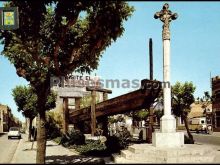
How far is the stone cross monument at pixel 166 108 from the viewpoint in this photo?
1748 centimetres

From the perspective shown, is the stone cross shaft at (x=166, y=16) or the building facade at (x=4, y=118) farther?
the building facade at (x=4, y=118)

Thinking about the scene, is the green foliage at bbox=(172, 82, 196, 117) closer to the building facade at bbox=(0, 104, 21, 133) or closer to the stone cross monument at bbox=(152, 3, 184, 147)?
the stone cross monument at bbox=(152, 3, 184, 147)

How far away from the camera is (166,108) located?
60.1ft

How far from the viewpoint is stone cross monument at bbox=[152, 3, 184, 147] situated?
1748 centimetres

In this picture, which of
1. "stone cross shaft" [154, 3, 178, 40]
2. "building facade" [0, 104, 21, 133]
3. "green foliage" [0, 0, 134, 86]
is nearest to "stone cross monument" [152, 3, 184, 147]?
"stone cross shaft" [154, 3, 178, 40]

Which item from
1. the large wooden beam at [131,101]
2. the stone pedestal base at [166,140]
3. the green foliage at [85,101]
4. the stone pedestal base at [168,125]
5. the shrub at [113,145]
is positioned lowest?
the shrub at [113,145]

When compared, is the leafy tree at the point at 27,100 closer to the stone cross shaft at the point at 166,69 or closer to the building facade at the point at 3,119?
the stone cross shaft at the point at 166,69

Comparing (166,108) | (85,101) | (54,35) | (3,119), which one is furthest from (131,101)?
(3,119)

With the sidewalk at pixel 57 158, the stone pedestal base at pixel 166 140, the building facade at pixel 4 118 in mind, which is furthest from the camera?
the building facade at pixel 4 118

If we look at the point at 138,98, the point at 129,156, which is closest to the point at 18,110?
the point at 138,98

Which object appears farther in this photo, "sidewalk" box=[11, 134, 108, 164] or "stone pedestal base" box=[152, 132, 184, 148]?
"stone pedestal base" box=[152, 132, 184, 148]

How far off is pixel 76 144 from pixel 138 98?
8.63 metres

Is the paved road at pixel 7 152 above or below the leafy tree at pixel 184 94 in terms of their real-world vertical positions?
below

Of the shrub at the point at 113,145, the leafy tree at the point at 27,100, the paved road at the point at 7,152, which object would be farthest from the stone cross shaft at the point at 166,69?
the leafy tree at the point at 27,100
